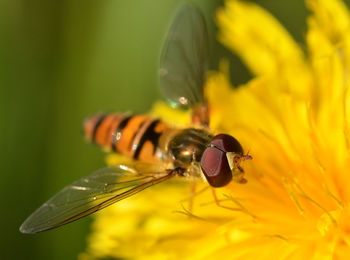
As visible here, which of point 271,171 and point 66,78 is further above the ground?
point 66,78

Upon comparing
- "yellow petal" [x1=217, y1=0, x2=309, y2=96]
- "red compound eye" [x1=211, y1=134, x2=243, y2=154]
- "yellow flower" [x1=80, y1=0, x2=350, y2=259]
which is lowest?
"yellow flower" [x1=80, y1=0, x2=350, y2=259]

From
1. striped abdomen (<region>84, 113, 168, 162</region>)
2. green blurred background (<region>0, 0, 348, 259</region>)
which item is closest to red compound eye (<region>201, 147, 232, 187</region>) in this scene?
striped abdomen (<region>84, 113, 168, 162</region>)

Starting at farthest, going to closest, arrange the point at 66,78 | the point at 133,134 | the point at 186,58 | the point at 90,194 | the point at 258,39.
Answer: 1. the point at 66,78
2. the point at 258,39
3. the point at 186,58
4. the point at 133,134
5. the point at 90,194

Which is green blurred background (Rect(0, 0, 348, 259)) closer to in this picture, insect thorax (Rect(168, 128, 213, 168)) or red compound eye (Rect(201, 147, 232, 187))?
insect thorax (Rect(168, 128, 213, 168))

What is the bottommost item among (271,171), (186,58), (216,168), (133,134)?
(271,171)

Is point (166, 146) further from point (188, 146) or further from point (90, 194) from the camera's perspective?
point (90, 194)

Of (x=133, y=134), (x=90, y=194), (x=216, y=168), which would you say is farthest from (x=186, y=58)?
(x=90, y=194)

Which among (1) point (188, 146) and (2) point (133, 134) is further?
(2) point (133, 134)
